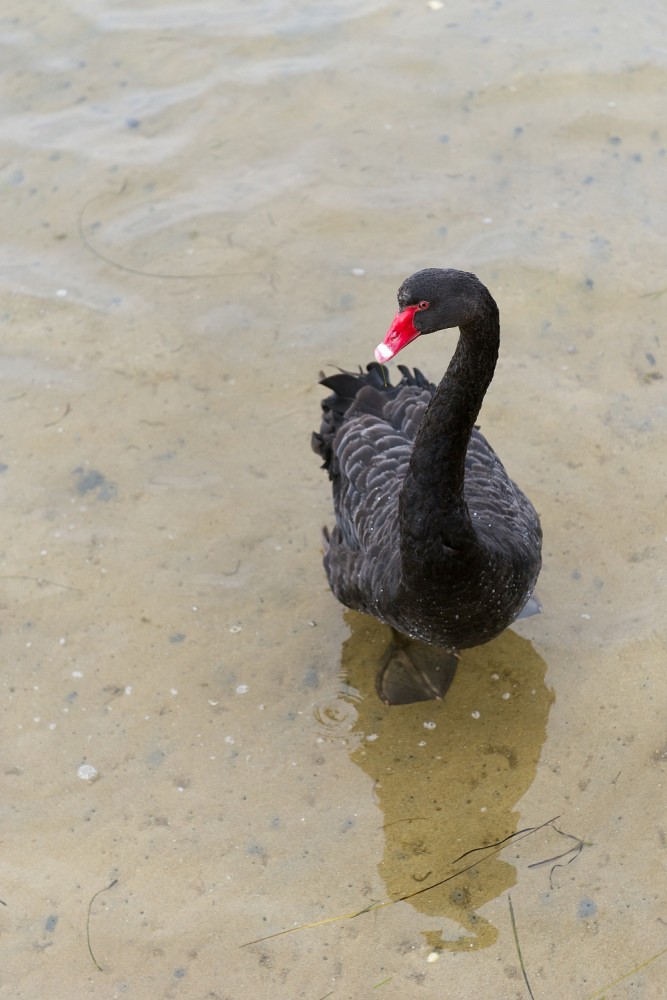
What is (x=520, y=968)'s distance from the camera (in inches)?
144

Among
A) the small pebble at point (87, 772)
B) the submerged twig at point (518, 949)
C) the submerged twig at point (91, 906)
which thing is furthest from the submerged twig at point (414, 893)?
the small pebble at point (87, 772)

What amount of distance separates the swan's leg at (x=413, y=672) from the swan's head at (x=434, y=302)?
154cm

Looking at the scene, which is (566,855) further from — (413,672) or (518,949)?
(413,672)

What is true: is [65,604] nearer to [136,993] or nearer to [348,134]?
[136,993]

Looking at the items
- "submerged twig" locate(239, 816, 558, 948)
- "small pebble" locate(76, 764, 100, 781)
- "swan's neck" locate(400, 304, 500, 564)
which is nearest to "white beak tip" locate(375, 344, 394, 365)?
"swan's neck" locate(400, 304, 500, 564)

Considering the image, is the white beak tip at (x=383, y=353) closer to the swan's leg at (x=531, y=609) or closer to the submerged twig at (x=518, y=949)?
the swan's leg at (x=531, y=609)

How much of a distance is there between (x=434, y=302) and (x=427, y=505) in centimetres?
68

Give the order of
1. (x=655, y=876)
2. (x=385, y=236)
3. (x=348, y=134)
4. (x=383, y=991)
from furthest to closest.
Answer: (x=348, y=134), (x=385, y=236), (x=655, y=876), (x=383, y=991)

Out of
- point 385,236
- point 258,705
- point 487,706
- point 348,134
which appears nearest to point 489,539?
point 487,706

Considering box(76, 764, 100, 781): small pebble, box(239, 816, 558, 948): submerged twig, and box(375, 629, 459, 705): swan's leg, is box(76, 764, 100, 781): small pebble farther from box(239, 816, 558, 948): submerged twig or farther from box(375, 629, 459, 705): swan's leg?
box(375, 629, 459, 705): swan's leg

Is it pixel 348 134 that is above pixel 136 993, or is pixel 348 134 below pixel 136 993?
above

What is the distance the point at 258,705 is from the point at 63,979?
1.22 m

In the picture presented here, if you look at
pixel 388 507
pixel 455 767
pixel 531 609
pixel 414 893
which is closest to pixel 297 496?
pixel 388 507

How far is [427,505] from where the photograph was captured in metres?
3.67
